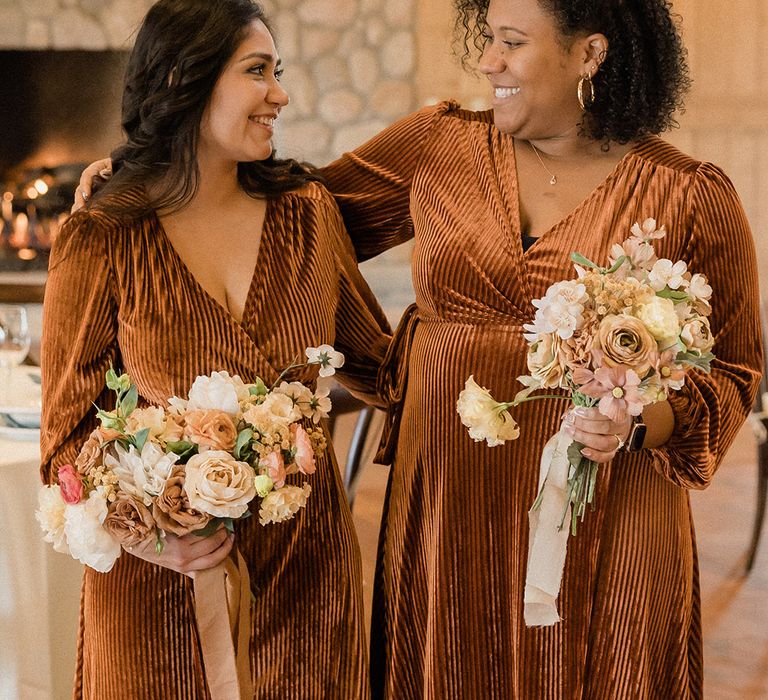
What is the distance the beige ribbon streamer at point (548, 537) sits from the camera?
1.55 m

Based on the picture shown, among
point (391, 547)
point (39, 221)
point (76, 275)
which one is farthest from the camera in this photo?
point (39, 221)

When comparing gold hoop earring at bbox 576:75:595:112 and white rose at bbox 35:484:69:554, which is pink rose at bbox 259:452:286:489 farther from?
gold hoop earring at bbox 576:75:595:112

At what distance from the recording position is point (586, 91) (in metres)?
Result: 1.81

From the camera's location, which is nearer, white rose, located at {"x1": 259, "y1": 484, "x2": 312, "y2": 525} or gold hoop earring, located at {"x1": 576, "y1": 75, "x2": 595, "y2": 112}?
white rose, located at {"x1": 259, "y1": 484, "x2": 312, "y2": 525}

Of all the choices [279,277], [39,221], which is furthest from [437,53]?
[279,277]

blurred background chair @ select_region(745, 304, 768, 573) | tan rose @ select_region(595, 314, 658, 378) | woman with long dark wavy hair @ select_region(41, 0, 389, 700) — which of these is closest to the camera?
tan rose @ select_region(595, 314, 658, 378)

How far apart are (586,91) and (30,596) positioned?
1621mm

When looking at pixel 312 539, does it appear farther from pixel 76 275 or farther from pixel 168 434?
pixel 76 275

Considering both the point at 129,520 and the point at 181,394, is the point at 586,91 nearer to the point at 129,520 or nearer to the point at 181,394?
the point at 181,394

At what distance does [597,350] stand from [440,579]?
1.99ft

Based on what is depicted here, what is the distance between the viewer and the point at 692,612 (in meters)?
1.86

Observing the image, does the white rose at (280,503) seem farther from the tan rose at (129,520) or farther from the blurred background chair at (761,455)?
the blurred background chair at (761,455)

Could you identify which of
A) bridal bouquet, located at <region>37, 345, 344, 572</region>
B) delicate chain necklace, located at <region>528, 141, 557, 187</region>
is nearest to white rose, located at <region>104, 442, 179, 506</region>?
bridal bouquet, located at <region>37, 345, 344, 572</region>

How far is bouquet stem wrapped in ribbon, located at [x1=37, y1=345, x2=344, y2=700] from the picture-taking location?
140 centimetres
